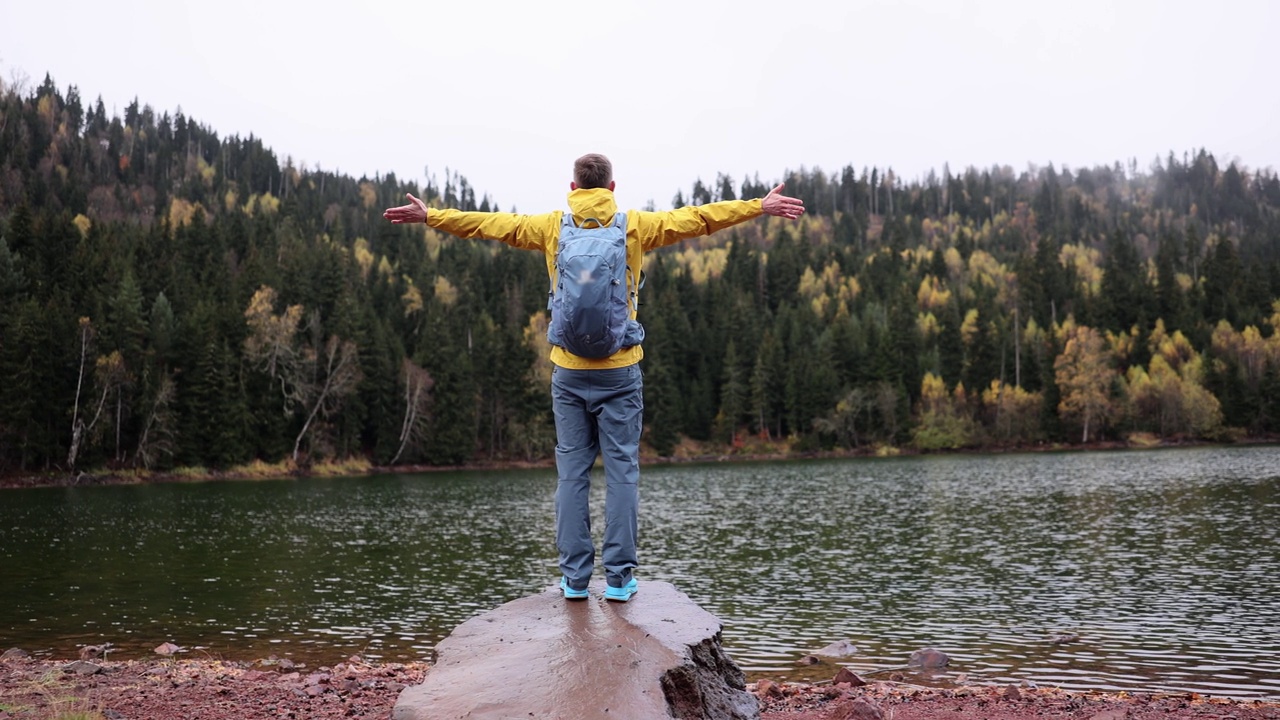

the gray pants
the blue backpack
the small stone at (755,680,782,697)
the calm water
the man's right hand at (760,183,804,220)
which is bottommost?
the calm water

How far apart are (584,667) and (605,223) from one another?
3.35m

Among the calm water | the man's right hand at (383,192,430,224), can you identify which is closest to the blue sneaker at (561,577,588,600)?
the man's right hand at (383,192,430,224)

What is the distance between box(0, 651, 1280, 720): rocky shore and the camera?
9578 millimetres

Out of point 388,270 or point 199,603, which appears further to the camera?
point 388,270

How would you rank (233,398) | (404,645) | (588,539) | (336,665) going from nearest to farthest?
(588,539), (336,665), (404,645), (233,398)

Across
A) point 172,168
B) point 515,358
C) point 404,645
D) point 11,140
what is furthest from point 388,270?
point 404,645

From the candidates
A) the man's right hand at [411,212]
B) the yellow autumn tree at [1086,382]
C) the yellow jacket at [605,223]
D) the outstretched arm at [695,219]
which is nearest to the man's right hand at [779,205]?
the outstretched arm at [695,219]

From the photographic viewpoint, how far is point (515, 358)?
4016 inches

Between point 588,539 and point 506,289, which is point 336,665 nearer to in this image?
point 588,539

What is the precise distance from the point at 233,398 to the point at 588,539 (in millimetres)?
77156

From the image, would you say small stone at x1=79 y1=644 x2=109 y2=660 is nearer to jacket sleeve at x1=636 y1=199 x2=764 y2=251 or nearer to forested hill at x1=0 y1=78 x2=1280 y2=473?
jacket sleeve at x1=636 y1=199 x2=764 y2=251

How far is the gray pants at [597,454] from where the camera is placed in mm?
7301

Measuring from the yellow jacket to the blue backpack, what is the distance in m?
0.12

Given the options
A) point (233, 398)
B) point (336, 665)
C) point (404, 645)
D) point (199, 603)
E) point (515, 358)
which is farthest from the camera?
point (515, 358)
